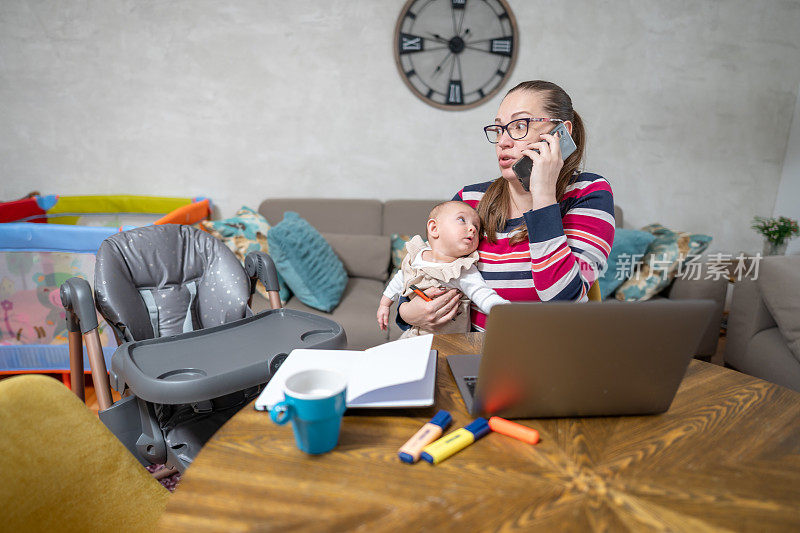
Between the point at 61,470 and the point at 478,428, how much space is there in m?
0.63

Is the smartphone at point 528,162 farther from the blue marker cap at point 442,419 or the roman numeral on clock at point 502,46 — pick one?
the roman numeral on clock at point 502,46

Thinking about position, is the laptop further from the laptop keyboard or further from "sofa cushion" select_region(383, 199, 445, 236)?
"sofa cushion" select_region(383, 199, 445, 236)

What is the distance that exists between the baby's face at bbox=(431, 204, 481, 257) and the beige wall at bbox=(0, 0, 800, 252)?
1.84 m

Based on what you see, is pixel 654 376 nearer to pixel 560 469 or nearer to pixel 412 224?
pixel 560 469

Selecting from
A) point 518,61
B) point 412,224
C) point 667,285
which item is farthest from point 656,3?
point 412,224

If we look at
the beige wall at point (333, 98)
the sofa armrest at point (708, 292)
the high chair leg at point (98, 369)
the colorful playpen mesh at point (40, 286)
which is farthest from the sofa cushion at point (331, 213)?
the sofa armrest at point (708, 292)

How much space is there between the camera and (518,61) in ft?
9.50

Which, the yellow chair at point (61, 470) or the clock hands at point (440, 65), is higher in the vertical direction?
the clock hands at point (440, 65)

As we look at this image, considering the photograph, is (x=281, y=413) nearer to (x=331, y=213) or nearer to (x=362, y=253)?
(x=362, y=253)

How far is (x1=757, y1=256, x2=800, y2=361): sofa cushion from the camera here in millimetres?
1900

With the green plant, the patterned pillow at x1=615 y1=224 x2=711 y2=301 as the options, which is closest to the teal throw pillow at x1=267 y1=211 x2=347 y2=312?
the patterned pillow at x1=615 y1=224 x2=711 y2=301

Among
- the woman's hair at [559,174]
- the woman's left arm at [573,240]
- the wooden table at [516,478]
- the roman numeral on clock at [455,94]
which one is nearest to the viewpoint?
the wooden table at [516,478]

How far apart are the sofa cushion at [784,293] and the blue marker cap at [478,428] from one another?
1.89 m

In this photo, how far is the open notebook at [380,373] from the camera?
0.75m
